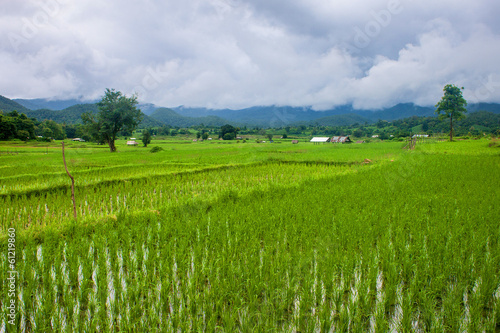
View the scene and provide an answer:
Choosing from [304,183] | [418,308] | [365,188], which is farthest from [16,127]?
[418,308]

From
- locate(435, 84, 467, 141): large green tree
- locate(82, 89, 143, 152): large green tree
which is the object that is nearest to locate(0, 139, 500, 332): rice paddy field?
locate(82, 89, 143, 152): large green tree

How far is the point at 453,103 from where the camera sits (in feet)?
119

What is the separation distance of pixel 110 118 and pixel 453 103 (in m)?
45.2

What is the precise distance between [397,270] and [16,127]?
83.7 feet

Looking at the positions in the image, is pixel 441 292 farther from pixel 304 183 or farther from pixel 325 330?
pixel 304 183

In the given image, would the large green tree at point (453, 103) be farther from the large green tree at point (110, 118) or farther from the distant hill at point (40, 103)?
the distant hill at point (40, 103)

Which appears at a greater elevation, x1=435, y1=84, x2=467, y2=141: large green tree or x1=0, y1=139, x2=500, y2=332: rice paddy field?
x1=435, y1=84, x2=467, y2=141: large green tree

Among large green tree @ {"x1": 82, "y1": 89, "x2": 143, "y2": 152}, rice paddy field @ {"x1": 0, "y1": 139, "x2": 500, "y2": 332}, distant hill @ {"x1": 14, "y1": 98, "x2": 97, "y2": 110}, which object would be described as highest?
distant hill @ {"x1": 14, "y1": 98, "x2": 97, "y2": 110}

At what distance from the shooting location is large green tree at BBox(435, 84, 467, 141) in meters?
35.8

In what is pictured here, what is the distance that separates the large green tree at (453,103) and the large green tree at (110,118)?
42.6m

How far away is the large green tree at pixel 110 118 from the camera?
25.1m

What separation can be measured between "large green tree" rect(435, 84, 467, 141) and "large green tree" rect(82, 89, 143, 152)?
4262 cm

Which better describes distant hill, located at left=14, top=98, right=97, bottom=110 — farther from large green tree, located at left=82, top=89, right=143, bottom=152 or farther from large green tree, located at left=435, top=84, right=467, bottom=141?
large green tree, located at left=435, top=84, right=467, bottom=141

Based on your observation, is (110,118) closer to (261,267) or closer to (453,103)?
(261,267)
